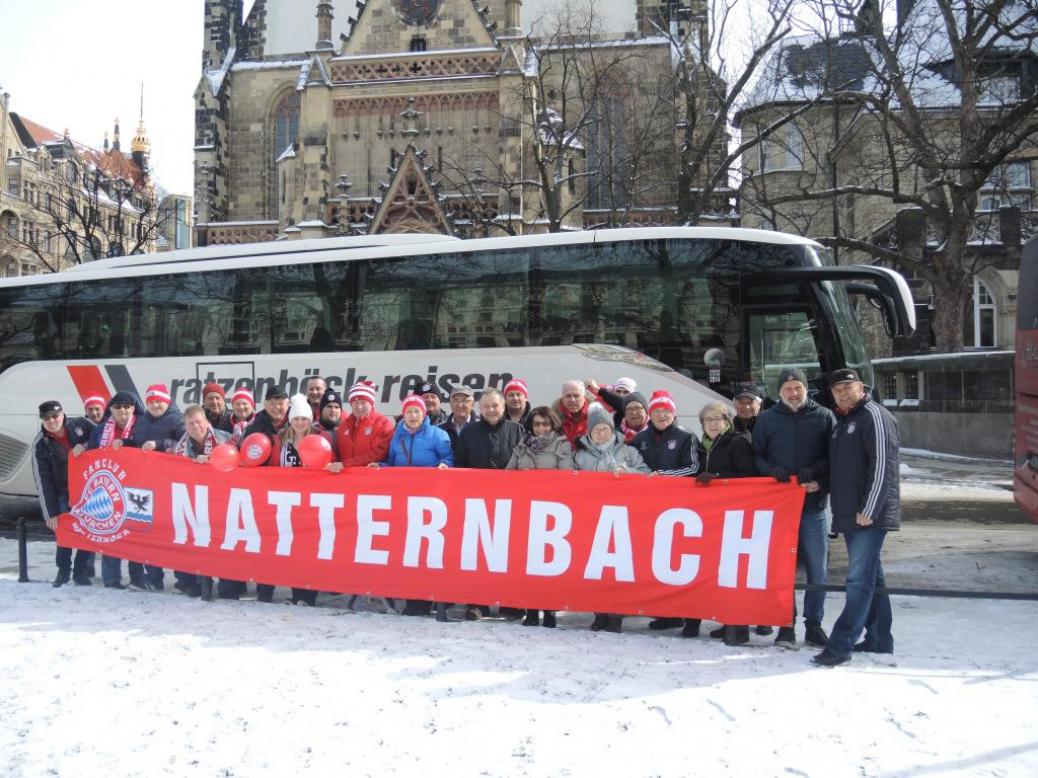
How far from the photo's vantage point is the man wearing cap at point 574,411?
678cm

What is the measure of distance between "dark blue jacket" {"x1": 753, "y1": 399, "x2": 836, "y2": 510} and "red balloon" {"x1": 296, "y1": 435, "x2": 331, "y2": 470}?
11.3 feet

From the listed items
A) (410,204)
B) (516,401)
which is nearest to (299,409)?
(516,401)

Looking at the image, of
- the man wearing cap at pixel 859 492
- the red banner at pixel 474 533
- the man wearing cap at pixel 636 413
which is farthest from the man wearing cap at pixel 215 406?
the man wearing cap at pixel 859 492

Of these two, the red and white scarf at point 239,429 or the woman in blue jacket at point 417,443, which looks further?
the red and white scarf at point 239,429

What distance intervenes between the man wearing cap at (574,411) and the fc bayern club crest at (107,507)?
3.77 metres

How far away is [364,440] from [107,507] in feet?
8.33

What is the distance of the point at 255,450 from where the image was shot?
6.73 meters

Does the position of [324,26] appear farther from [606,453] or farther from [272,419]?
[606,453]

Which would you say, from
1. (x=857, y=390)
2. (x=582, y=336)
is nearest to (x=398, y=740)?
(x=857, y=390)

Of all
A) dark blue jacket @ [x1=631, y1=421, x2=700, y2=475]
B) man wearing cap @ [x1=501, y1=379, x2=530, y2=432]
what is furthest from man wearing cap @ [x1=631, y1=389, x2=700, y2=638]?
man wearing cap @ [x1=501, y1=379, x2=530, y2=432]

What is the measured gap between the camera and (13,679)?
474 centimetres

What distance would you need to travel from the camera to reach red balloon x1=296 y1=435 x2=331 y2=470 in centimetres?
646

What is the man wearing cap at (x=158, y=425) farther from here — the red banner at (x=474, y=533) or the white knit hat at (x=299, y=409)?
the white knit hat at (x=299, y=409)

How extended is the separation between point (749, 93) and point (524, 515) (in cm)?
2216
